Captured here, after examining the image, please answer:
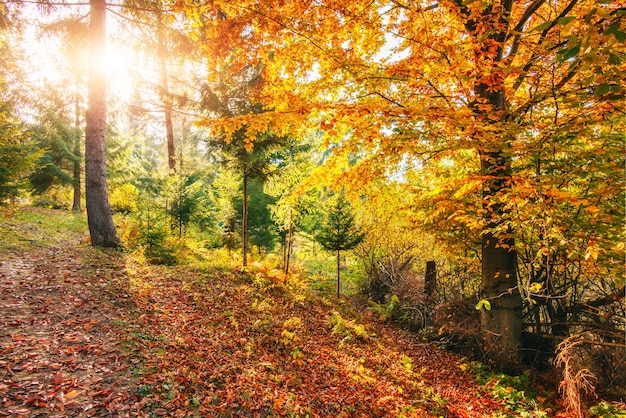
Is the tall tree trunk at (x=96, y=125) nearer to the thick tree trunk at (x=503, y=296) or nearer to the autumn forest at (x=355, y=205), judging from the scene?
the autumn forest at (x=355, y=205)

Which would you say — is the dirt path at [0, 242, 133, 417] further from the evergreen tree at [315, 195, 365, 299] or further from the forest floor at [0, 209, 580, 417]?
the evergreen tree at [315, 195, 365, 299]

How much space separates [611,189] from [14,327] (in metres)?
8.64

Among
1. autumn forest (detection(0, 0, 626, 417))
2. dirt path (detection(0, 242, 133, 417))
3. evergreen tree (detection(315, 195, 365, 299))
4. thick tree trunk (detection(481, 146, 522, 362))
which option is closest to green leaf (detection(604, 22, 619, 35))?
autumn forest (detection(0, 0, 626, 417))

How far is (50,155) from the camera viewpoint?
18000 mm

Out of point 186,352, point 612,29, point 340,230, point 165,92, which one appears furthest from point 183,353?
point 165,92

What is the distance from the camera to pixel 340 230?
37.9ft

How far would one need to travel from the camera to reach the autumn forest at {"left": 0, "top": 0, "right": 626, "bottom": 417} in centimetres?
416

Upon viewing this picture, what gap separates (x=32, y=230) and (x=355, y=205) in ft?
36.0

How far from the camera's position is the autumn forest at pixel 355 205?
13.7ft

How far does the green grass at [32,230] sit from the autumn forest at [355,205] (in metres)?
0.17

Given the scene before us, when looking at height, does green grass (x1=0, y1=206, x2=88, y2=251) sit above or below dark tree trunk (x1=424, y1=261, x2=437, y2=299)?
above

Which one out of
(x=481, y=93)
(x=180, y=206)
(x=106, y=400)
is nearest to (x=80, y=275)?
(x=106, y=400)

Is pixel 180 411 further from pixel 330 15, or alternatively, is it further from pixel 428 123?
pixel 330 15

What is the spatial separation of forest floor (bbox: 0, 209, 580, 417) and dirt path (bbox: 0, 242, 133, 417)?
2cm
